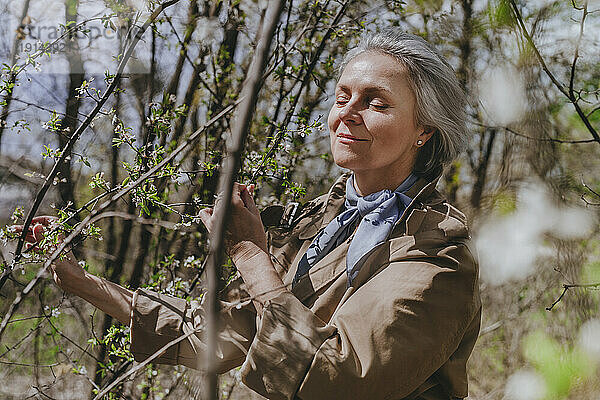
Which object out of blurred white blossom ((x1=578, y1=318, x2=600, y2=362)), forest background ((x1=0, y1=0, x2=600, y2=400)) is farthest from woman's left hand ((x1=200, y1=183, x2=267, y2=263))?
blurred white blossom ((x1=578, y1=318, x2=600, y2=362))

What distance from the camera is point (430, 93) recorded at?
1239 millimetres

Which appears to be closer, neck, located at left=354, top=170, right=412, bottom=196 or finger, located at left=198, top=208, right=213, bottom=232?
finger, located at left=198, top=208, right=213, bottom=232

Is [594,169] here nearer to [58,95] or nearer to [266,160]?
[266,160]

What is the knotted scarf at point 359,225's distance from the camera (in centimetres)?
119

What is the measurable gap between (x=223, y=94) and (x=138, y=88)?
0.29 metres

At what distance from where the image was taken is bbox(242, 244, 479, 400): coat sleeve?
3.43 ft

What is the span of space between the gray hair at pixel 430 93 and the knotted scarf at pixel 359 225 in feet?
0.25

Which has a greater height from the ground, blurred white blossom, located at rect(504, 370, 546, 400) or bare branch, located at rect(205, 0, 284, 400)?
bare branch, located at rect(205, 0, 284, 400)

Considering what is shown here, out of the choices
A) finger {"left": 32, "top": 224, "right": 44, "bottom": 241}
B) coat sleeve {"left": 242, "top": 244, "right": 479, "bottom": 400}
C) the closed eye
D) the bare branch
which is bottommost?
coat sleeve {"left": 242, "top": 244, "right": 479, "bottom": 400}

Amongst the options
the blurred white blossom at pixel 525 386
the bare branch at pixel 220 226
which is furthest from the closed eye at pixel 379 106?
the blurred white blossom at pixel 525 386

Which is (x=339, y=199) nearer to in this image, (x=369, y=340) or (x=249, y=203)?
(x=249, y=203)

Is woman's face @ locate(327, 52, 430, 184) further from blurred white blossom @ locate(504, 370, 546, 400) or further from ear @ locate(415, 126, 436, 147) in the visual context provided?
blurred white blossom @ locate(504, 370, 546, 400)

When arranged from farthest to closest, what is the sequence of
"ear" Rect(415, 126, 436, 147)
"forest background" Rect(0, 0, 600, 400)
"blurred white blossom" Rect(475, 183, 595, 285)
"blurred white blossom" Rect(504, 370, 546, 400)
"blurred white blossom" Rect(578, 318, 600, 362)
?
"blurred white blossom" Rect(475, 183, 595, 285) < "blurred white blossom" Rect(504, 370, 546, 400) < "blurred white blossom" Rect(578, 318, 600, 362) < "forest background" Rect(0, 0, 600, 400) < "ear" Rect(415, 126, 436, 147)

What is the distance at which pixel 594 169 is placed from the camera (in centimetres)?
297
